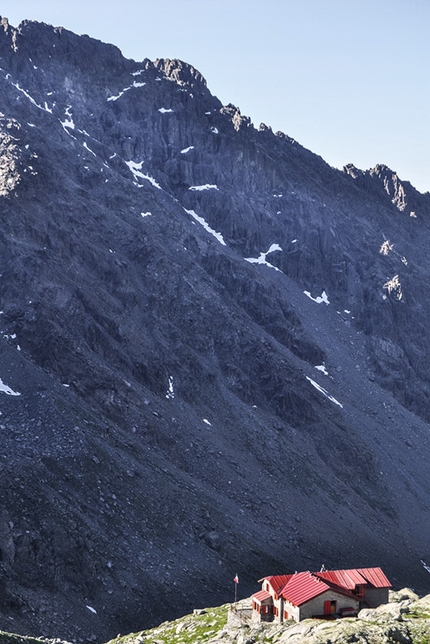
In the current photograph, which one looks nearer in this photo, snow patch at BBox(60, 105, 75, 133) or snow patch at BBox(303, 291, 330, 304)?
snow patch at BBox(60, 105, 75, 133)

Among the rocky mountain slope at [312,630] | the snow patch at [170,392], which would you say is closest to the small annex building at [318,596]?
the rocky mountain slope at [312,630]

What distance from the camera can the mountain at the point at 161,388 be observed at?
8762cm

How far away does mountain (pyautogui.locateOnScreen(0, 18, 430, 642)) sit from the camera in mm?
87625

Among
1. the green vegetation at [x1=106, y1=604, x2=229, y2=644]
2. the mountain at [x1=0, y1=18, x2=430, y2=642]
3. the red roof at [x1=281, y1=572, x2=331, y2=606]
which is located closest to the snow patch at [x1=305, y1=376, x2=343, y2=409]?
the mountain at [x1=0, y1=18, x2=430, y2=642]

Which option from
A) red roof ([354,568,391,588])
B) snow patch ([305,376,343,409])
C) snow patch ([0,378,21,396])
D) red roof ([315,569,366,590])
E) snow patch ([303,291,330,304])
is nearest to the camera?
red roof ([315,569,366,590])

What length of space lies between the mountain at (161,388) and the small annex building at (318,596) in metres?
21.2

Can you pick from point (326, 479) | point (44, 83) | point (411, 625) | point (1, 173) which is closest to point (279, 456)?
point (326, 479)

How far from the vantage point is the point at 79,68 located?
19812 cm

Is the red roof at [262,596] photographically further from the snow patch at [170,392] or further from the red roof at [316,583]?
the snow patch at [170,392]

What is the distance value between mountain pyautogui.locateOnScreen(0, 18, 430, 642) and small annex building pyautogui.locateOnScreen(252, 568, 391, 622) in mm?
21171

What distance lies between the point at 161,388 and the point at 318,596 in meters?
72.3

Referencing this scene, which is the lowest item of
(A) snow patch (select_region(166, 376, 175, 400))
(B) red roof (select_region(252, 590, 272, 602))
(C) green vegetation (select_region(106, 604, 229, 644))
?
(C) green vegetation (select_region(106, 604, 229, 644))

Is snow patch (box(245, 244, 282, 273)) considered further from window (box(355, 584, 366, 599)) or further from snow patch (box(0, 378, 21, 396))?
window (box(355, 584, 366, 599))

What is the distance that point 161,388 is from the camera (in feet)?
423
